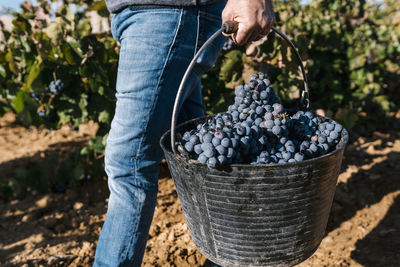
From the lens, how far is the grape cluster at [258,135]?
3.32ft

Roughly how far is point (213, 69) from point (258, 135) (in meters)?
1.78

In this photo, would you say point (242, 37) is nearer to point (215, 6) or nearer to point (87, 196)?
point (215, 6)

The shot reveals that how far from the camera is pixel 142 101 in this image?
1.30 metres

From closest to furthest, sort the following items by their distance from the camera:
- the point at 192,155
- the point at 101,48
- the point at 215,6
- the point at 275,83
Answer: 1. the point at 192,155
2. the point at 215,6
3. the point at 101,48
4. the point at 275,83

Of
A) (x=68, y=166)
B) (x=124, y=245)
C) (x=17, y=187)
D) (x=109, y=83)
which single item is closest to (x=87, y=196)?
(x=68, y=166)

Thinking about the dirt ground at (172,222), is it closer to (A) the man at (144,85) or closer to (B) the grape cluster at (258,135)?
(A) the man at (144,85)

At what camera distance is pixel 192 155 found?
107 centimetres

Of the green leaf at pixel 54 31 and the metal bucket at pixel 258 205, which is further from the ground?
the green leaf at pixel 54 31

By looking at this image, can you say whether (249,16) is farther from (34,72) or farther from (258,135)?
(34,72)

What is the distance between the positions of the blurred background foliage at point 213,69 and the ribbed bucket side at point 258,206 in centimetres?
143

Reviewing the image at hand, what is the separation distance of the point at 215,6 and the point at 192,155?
0.61 meters

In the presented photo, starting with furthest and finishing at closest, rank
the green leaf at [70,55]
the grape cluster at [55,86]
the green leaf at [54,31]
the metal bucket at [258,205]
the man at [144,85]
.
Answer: the grape cluster at [55,86]
the green leaf at [54,31]
the green leaf at [70,55]
the man at [144,85]
the metal bucket at [258,205]

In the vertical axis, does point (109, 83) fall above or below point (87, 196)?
above

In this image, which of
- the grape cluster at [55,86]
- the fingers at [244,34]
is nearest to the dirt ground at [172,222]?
the grape cluster at [55,86]
